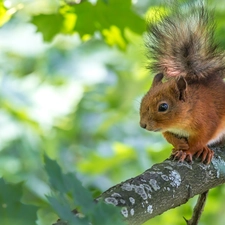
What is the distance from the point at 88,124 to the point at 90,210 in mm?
2940

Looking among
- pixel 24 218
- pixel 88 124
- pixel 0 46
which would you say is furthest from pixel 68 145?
pixel 24 218

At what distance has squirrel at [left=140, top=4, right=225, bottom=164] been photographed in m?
1.72

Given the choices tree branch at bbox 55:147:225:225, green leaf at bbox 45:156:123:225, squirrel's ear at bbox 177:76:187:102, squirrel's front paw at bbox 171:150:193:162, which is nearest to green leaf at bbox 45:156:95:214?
green leaf at bbox 45:156:123:225

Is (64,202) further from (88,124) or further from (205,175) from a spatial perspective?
(88,124)

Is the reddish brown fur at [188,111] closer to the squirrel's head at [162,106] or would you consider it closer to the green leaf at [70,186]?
the squirrel's head at [162,106]

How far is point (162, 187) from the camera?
1188 mm

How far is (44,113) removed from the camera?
135 inches

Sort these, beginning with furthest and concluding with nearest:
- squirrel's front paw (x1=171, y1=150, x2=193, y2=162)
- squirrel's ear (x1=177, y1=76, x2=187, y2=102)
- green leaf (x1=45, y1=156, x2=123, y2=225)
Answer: squirrel's ear (x1=177, y1=76, x2=187, y2=102) < squirrel's front paw (x1=171, y1=150, x2=193, y2=162) < green leaf (x1=45, y1=156, x2=123, y2=225)

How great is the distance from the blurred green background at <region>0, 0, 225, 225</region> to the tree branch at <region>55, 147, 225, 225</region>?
24.5 inches

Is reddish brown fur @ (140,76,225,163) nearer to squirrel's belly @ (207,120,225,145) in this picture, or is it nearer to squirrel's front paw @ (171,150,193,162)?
squirrel's belly @ (207,120,225,145)

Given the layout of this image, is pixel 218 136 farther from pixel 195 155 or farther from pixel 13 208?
pixel 13 208

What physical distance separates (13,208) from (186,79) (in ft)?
3.83

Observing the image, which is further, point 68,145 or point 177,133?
point 68,145

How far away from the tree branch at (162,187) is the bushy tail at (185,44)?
11.3 inches
